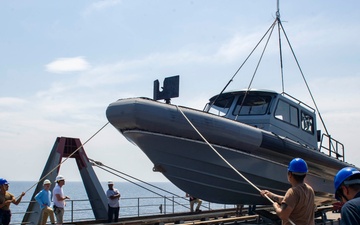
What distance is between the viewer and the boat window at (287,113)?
34.2 feet

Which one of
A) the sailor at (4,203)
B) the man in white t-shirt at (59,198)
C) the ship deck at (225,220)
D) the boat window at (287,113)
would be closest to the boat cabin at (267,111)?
the boat window at (287,113)

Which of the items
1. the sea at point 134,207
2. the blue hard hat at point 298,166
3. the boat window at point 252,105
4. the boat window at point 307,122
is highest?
the boat window at point 252,105

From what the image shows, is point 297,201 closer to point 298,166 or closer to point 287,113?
point 298,166

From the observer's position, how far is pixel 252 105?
35.0 feet

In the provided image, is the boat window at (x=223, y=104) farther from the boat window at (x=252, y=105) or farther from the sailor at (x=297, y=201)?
the sailor at (x=297, y=201)

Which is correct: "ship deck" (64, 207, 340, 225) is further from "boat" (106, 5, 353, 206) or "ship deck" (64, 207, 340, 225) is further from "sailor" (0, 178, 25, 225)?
"sailor" (0, 178, 25, 225)

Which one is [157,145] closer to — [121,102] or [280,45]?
[121,102]

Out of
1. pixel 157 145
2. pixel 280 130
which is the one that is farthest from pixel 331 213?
pixel 157 145

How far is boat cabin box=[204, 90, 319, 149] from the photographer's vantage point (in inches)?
402

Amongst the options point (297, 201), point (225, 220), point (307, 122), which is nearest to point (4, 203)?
point (225, 220)

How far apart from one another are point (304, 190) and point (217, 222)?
4.86 metres

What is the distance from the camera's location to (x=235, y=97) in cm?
1089

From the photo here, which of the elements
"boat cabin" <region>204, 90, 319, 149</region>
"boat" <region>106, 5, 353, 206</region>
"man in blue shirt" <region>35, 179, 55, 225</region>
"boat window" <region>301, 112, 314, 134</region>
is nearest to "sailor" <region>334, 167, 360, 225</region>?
"boat" <region>106, 5, 353, 206</region>

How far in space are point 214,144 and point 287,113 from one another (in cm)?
313
